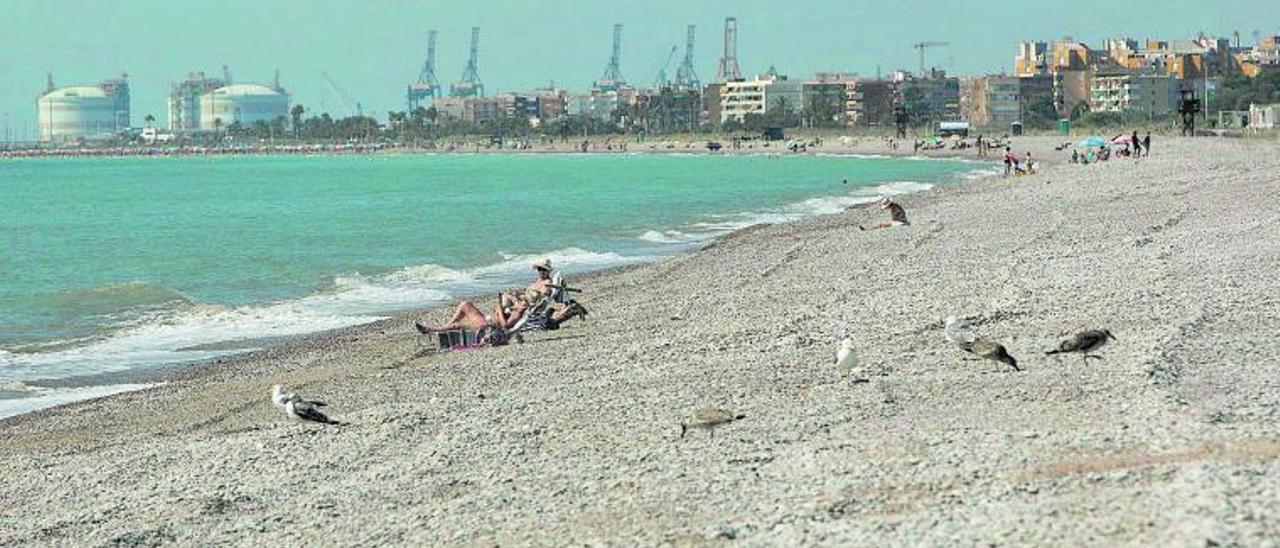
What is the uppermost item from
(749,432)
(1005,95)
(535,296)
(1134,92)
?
(1005,95)

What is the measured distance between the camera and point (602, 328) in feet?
56.1

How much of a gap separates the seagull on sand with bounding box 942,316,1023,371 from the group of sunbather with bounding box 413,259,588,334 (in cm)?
484

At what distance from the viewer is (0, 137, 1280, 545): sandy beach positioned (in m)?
7.61

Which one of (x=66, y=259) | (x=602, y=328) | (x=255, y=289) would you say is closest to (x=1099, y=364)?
(x=602, y=328)

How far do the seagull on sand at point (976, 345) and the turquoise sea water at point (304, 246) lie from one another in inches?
343

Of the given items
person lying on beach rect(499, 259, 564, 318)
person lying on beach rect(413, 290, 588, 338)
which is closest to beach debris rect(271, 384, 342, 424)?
person lying on beach rect(413, 290, 588, 338)

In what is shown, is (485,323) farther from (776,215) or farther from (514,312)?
(776,215)

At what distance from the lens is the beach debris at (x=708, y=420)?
32.4 feet

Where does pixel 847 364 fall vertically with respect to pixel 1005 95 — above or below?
below

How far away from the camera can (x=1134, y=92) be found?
570 ft

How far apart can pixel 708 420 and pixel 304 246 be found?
3031 centimetres

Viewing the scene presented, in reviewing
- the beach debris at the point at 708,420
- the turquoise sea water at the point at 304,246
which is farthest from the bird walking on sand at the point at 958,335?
the turquoise sea water at the point at 304,246

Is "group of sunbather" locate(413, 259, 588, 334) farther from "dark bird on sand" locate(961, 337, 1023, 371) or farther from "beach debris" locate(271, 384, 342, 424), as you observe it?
"dark bird on sand" locate(961, 337, 1023, 371)

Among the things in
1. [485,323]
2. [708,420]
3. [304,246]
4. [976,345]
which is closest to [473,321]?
[485,323]
